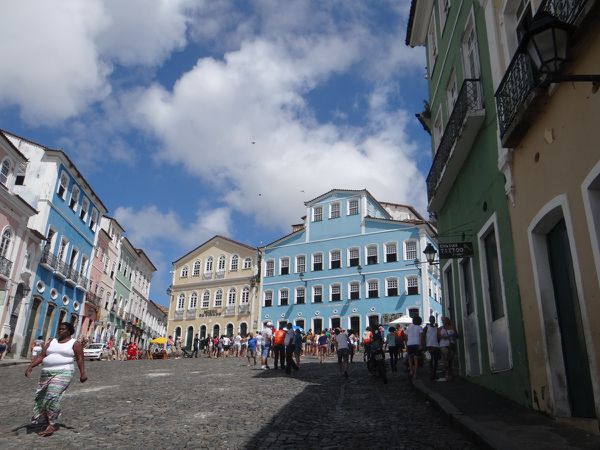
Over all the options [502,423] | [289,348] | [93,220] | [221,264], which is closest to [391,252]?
[221,264]

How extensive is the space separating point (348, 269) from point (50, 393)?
118 feet

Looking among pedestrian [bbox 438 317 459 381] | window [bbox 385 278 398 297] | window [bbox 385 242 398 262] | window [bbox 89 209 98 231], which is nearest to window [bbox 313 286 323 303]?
window [bbox 385 278 398 297]

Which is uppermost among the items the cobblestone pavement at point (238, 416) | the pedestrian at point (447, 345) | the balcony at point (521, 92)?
the balcony at point (521, 92)

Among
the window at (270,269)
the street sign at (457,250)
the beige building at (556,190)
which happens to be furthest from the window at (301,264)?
the beige building at (556,190)

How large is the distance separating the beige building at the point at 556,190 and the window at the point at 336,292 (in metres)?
34.1

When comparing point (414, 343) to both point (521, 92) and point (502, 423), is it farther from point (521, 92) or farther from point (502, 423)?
point (521, 92)

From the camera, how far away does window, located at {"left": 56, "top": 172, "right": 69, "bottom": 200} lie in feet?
105

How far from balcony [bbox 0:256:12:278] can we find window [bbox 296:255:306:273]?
925 inches

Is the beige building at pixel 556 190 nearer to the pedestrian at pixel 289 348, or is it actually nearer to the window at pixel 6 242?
the pedestrian at pixel 289 348

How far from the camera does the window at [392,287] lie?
40219 mm

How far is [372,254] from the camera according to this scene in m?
42.0

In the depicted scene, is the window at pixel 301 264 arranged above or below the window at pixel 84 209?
below

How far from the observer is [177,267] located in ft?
176

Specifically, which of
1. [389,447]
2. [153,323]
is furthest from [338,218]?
[389,447]
